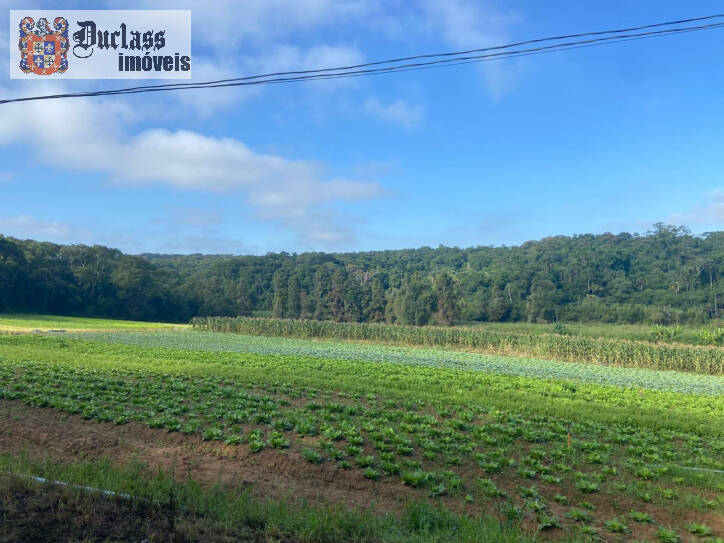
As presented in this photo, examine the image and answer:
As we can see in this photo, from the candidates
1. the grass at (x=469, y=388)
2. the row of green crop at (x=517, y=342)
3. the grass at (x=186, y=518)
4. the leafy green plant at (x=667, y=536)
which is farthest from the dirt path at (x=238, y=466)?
the row of green crop at (x=517, y=342)

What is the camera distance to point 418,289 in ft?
308

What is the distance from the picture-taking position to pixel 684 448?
11.8m

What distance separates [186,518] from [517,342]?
141ft

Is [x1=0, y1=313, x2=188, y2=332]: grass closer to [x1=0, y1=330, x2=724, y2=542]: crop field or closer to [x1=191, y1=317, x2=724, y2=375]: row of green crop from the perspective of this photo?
[x1=191, y1=317, x2=724, y2=375]: row of green crop

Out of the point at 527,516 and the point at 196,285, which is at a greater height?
the point at 196,285

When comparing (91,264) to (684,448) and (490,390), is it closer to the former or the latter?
(490,390)

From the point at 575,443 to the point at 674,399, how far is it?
1244cm

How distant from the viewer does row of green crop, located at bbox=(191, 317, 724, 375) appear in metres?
37.4

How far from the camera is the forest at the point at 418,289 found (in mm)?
84562

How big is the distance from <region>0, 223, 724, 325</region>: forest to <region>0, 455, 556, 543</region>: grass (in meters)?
82.6

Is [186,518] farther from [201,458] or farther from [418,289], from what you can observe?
[418,289]

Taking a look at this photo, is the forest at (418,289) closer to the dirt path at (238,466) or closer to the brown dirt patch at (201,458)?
the dirt path at (238,466)

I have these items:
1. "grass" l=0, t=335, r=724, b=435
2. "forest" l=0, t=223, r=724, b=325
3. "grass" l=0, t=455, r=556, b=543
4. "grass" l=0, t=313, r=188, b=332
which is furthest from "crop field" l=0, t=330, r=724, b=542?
"forest" l=0, t=223, r=724, b=325

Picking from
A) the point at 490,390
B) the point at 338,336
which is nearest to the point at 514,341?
the point at 338,336
